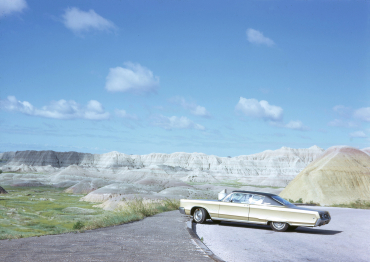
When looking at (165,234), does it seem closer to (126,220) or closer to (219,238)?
(219,238)

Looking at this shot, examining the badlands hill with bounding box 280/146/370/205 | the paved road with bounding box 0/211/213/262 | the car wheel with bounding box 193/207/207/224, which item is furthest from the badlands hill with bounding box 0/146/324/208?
the paved road with bounding box 0/211/213/262

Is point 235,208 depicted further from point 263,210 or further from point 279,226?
point 279,226

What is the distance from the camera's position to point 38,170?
193 m

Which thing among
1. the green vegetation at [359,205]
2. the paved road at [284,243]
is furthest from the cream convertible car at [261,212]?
the green vegetation at [359,205]

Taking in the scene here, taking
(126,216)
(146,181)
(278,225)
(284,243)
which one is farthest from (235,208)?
(146,181)

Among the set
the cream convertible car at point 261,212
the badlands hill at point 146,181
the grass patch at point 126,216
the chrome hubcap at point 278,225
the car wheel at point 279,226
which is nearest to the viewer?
the cream convertible car at point 261,212

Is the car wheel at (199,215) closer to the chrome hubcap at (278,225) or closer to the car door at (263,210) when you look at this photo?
the car door at (263,210)

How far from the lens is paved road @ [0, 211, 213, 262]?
8.31 m

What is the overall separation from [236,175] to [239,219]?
180 meters

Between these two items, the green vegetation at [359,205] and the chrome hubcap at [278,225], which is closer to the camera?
the chrome hubcap at [278,225]

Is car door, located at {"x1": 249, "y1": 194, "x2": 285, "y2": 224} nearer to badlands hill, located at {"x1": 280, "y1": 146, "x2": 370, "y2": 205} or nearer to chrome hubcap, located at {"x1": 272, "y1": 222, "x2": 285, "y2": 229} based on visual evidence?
chrome hubcap, located at {"x1": 272, "y1": 222, "x2": 285, "y2": 229}

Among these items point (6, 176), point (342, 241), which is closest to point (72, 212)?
point (342, 241)

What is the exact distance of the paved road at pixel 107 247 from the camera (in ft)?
27.3

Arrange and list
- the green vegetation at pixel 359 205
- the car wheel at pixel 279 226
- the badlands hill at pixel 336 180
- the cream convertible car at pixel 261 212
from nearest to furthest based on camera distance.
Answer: the cream convertible car at pixel 261 212 < the car wheel at pixel 279 226 < the green vegetation at pixel 359 205 < the badlands hill at pixel 336 180
